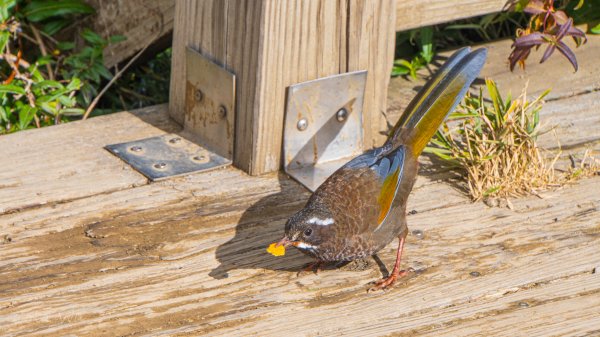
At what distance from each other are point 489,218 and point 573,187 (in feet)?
1.56

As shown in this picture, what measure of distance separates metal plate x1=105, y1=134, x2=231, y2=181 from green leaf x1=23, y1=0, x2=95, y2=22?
1.30 meters

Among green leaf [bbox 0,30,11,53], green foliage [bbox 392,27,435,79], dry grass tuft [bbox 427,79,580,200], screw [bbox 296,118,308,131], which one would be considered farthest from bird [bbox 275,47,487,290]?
green leaf [bbox 0,30,11,53]

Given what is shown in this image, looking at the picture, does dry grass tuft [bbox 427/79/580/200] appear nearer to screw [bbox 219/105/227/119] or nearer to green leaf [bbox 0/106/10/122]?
screw [bbox 219/105/227/119]

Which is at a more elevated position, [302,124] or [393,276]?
[302,124]

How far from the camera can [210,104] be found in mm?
4520

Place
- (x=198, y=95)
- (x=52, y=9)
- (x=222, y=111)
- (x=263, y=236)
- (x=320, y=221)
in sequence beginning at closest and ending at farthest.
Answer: (x=320, y=221), (x=263, y=236), (x=222, y=111), (x=198, y=95), (x=52, y=9)

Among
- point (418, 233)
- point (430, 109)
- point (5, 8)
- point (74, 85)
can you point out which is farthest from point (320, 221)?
point (5, 8)

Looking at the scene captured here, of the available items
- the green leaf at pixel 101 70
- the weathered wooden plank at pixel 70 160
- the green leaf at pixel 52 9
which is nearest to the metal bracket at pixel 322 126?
the weathered wooden plank at pixel 70 160

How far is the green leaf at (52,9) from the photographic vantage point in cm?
559

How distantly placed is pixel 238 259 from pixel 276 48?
93 centimetres

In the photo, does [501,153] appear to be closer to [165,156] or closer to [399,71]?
[399,71]

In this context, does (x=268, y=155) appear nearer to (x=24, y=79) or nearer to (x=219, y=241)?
(x=219, y=241)

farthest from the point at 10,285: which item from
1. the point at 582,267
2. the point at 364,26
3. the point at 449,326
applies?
the point at 582,267

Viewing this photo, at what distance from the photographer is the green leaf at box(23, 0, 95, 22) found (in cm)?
559
